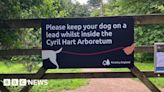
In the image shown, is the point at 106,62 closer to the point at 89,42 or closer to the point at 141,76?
the point at 89,42

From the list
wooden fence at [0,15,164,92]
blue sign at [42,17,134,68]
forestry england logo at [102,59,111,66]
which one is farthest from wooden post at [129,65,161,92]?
forestry england logo at [102,59,111,66]

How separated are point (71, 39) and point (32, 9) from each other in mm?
2162

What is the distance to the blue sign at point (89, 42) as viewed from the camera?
7602 millimetres

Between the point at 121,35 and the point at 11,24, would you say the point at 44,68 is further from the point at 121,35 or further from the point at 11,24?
the point at 121,35

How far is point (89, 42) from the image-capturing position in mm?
7660

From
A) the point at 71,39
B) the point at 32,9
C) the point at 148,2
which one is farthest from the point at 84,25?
the point at 148,2

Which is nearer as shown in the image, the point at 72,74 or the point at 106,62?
the point at 106,62

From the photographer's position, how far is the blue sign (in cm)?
760

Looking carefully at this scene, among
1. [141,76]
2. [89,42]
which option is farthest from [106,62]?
[141,76]

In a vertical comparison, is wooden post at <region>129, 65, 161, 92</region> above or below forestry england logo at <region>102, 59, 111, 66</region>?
below

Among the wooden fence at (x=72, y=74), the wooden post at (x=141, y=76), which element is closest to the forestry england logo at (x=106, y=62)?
the wooden fence at (x=72, y=74)

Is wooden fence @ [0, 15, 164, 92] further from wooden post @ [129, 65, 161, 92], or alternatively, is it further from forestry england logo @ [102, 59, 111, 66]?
forestry england logo @ [102, 59, 111, 66]

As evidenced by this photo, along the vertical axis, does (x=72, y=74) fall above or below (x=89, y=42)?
below

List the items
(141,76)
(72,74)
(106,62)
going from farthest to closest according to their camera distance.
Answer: (72,74) → (141,76) → (106,62)
